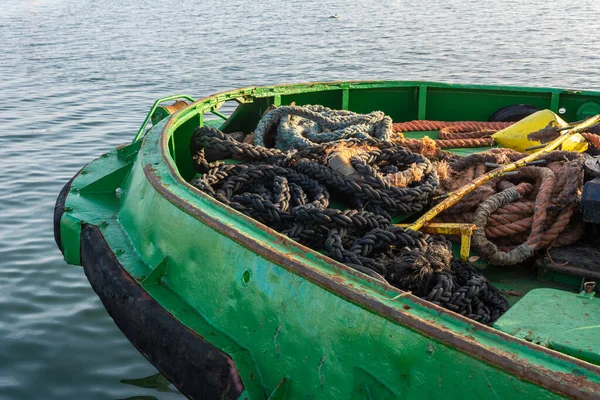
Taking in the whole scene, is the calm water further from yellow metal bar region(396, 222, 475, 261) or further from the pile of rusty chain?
yellow metal bar region(396, 222, 475, 261)

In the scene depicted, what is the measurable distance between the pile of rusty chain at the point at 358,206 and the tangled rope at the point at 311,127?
298mm

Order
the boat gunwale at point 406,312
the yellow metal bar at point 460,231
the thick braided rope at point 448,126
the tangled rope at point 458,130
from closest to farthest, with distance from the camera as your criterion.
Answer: the boat gunwale at point 406,312, the yellow metal bar at point 460,231, the tangled rope at point 458,130, the thick braided rope at point 448,126

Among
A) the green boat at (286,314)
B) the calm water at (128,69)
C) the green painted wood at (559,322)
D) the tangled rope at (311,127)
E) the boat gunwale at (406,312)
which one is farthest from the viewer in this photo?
the tangled rope at (311,127)

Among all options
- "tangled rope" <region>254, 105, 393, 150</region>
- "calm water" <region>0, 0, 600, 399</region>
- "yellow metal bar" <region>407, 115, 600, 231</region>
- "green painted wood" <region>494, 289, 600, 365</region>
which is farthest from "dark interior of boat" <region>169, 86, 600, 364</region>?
"calm water" <region>0, 0, 600, 399</region>

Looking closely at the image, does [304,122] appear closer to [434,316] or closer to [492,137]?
[492,137]

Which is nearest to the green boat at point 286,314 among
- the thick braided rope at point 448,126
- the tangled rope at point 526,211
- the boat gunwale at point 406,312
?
the boat gunwale at point 406,312


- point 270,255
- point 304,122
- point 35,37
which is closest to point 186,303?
point 270,255

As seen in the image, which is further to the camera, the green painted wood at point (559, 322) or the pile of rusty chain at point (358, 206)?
the pile of rusty chain at point (358, 206)

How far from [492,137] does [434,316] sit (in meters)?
3.67

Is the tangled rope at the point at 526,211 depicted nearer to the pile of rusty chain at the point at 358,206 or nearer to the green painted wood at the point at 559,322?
the pile of rusty chain at the point at 358,206

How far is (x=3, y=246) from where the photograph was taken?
5.78 metres

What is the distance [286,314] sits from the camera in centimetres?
239

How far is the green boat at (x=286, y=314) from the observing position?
180cm

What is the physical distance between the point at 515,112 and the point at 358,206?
309 cm
